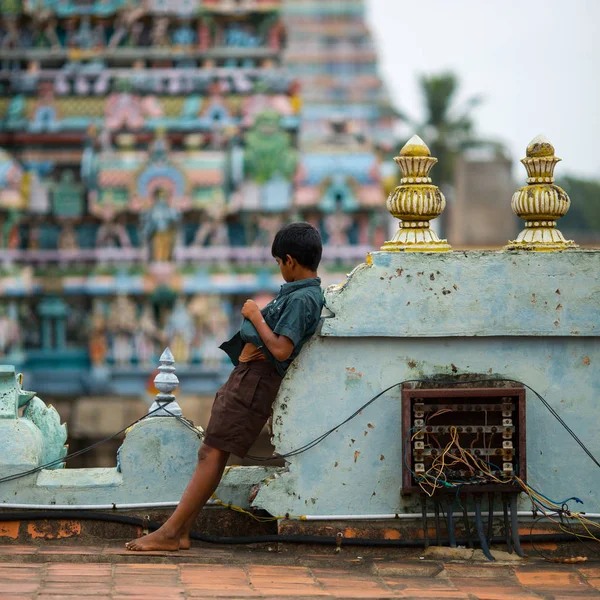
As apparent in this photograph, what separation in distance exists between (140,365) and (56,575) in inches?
610

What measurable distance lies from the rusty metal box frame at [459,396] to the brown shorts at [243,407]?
1.96ft

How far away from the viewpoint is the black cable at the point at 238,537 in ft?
18.4

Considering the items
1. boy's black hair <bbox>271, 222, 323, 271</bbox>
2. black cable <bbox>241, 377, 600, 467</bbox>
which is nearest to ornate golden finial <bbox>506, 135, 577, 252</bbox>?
black cable <bbox>241, 377, 600, 467</bbox>

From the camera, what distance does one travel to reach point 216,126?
20312 millimetres

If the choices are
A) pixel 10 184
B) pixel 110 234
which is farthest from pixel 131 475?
pixel 110 234

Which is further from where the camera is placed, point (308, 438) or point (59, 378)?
point (59, 378)

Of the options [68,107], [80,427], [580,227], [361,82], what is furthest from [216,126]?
[580,227]

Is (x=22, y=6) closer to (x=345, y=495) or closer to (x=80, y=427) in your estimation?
(x=80, y=427)

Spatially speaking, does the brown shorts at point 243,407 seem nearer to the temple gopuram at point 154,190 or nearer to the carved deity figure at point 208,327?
the temple gopuram at point 154,190

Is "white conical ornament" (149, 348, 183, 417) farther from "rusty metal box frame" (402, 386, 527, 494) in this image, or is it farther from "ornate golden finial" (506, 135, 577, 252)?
"ornate golden finial" (506, 135, 577, 252)

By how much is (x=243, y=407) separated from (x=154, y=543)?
2.33 feet

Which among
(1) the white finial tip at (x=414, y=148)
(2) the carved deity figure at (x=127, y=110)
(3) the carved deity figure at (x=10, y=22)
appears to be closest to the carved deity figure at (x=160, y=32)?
(2) the carved deity figure at (x=127, y=110)

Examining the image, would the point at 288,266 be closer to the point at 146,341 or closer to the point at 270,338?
the point at 270,338

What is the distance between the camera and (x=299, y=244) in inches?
219
